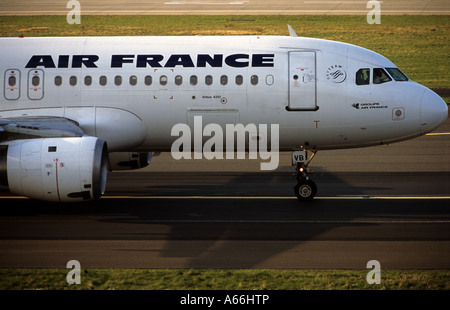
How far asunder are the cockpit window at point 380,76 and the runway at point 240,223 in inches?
139

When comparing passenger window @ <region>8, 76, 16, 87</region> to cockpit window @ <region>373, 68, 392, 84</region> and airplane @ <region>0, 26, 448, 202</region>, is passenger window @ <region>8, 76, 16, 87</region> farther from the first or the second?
cockpit window @ <region>373, 68, 392, 84</region>

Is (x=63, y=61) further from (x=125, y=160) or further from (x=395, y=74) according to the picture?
(x=395, y=74)

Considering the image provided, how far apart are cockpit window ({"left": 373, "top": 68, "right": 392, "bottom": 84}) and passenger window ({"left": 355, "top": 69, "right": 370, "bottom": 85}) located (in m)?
0.20

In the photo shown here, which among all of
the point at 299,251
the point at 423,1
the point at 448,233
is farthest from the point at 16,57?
the point at 423,1

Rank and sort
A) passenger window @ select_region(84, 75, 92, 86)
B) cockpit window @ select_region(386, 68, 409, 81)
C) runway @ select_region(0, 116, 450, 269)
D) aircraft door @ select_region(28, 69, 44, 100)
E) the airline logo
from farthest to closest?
aircraft door @ select_region(28, 69, 44, 100) → passenger window @ select_region(84, 75, 92, 86) → cockpit window @ select_region(386, 68, 409, 81) → the airline logo → runway @ select_region(0, 116, 450, 269)

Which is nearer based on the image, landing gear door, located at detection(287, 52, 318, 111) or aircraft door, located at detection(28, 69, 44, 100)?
landing gear door, located at detection(287, 52, 318, 111)

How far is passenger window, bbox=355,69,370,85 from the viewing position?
77.5 feet

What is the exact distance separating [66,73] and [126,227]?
536 centimetres

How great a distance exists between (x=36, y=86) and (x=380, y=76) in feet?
32.8

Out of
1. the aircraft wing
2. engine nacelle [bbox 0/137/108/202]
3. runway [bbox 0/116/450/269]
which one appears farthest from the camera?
the aircraft wing

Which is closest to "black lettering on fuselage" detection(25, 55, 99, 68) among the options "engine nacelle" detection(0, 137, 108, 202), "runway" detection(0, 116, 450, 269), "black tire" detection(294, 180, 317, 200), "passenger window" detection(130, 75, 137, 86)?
"passenger window" detection(130, 75, 137, 86)
